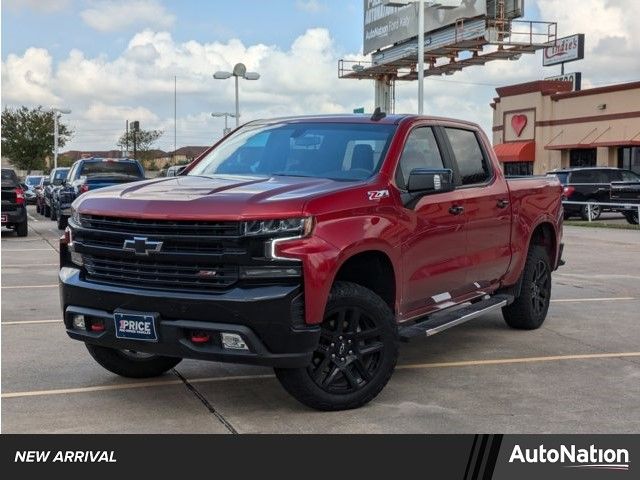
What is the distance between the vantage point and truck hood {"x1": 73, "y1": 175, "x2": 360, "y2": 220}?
5.17 metres

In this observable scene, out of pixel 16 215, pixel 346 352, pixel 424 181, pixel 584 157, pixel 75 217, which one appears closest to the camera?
pixel 346 352

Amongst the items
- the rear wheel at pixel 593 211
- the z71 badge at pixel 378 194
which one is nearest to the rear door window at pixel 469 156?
the z71 badge at pixel 378 194

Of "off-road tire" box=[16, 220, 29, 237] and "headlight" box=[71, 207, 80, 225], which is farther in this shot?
"off-road tire" box=[16, 220, 29, 237]

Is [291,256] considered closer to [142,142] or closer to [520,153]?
[520,153]

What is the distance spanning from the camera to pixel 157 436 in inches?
201

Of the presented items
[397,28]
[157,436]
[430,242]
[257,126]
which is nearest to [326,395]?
[157,436]

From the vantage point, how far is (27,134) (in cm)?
7444

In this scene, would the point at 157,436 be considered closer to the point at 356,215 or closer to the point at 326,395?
the point at 326,395

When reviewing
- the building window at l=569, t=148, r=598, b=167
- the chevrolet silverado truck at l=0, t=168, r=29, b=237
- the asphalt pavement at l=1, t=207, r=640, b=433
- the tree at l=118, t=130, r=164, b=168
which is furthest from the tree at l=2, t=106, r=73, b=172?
the asphalt pavement at l=1, t=207, r=640, b=433

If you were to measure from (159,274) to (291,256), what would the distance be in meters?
0.84

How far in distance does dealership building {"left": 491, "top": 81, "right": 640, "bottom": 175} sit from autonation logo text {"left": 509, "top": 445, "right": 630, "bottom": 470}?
37.2 m

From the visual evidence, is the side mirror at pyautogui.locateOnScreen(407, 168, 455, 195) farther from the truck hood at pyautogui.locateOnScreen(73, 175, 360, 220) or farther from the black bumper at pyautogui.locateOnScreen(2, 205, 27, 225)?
the black bumper at pyautogui.locateOnScreen(2, 205, 27, 225)

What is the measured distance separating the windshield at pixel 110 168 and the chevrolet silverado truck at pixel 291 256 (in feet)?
45.9

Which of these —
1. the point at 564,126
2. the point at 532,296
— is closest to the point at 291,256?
the point at 532,296
